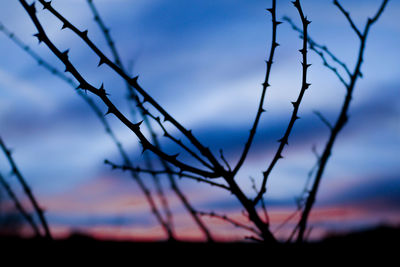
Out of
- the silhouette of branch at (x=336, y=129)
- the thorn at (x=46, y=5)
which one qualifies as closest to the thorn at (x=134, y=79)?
the thorn at (x=46, y=5)

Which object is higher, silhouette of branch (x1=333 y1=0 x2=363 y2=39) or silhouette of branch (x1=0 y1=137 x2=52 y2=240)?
silhouette of branch (x1=333 y1=0 x2=363 y2=39)

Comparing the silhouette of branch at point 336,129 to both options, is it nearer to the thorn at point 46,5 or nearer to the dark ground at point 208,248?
the dark ground at point 208,248

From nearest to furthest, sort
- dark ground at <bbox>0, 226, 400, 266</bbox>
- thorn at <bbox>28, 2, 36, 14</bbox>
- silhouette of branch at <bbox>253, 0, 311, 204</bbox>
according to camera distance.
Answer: thorn at <bbox>28, 2, 36, 14</bbox> → silhouette of branch at <bbox>253, 0, 311, 204</bbox> → dark ground at <bbox>0, 226, 400, 266</bbox>

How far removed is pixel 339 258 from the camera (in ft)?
8.59

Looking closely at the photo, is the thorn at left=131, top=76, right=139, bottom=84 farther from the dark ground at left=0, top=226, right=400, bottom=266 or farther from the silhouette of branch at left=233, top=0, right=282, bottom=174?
the dark ground at left=0, top=226, right=400, bottom=266

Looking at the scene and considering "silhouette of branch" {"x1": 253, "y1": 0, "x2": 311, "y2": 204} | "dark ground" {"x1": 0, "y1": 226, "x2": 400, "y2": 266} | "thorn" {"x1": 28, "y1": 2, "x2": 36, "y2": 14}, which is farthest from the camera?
"dark ground" {"x1": 0, "y1": 226, "x2": 400, "y2": 266}

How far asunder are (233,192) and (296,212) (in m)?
0.70

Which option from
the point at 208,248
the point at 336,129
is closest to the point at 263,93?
the point at 336,129

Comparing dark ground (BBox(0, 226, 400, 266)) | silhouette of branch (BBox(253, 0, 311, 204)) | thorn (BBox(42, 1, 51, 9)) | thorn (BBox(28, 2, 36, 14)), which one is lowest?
dark ground (BBox(0, 226, 400, 266))

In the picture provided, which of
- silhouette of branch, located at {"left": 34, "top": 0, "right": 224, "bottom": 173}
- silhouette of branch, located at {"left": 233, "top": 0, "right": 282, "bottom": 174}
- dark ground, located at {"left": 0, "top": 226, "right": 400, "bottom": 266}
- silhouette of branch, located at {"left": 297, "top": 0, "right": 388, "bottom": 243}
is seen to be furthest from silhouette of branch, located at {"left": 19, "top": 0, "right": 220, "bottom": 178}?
dark ground, located at {"left": 0, "top": 226, "right": 400, "bottom": 266}

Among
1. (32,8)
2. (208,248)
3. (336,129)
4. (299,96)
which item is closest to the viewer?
(32,8)

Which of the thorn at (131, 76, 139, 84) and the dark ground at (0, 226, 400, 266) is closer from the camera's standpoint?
the thorn at (131, 76, 139, 84)

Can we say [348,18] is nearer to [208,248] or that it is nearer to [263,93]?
[263,93]

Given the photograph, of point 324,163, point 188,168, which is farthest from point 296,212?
point 188,168
